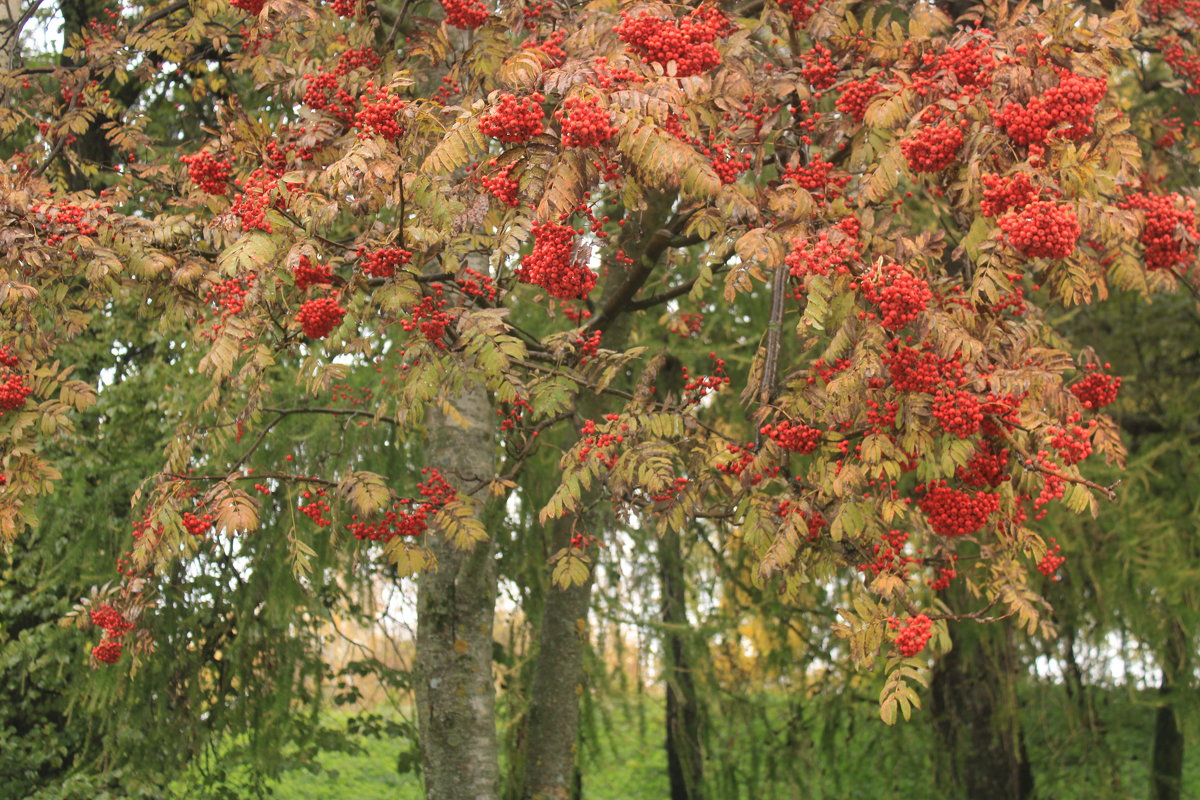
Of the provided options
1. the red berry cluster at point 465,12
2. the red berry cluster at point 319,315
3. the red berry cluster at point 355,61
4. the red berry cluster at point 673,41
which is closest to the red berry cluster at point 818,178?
the red berry cluster at point 673,41

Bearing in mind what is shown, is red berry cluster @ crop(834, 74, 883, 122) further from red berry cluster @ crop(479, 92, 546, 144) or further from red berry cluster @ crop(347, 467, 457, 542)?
red berry cluster @ crop(347, 467, 457, 542)

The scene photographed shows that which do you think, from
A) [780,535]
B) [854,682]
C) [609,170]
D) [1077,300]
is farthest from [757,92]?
[854,682]

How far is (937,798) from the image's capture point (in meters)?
8.68

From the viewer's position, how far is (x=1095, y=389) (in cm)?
427

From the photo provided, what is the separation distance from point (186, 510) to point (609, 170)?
7.07 feet

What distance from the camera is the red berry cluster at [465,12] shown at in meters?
4.50

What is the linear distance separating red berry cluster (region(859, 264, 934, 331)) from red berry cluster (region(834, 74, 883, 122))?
0.87 meters

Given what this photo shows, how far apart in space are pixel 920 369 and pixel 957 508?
0.49 meters

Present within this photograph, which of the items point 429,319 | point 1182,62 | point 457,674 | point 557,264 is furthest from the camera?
point 1182,62

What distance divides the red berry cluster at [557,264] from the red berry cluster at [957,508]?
4.17 feet

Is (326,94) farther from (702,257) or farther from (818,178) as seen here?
(818,178)

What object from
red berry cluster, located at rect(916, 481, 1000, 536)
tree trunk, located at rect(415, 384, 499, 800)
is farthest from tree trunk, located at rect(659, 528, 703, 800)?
red berry cluster, located at rect(916, 481, 1000, 536)

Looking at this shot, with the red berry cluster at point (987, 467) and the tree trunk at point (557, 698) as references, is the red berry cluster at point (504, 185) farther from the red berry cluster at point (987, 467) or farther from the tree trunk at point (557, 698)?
the tree trunk at point (557, 698)

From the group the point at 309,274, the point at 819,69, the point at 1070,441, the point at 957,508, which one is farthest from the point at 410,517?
the point at 1070,441
